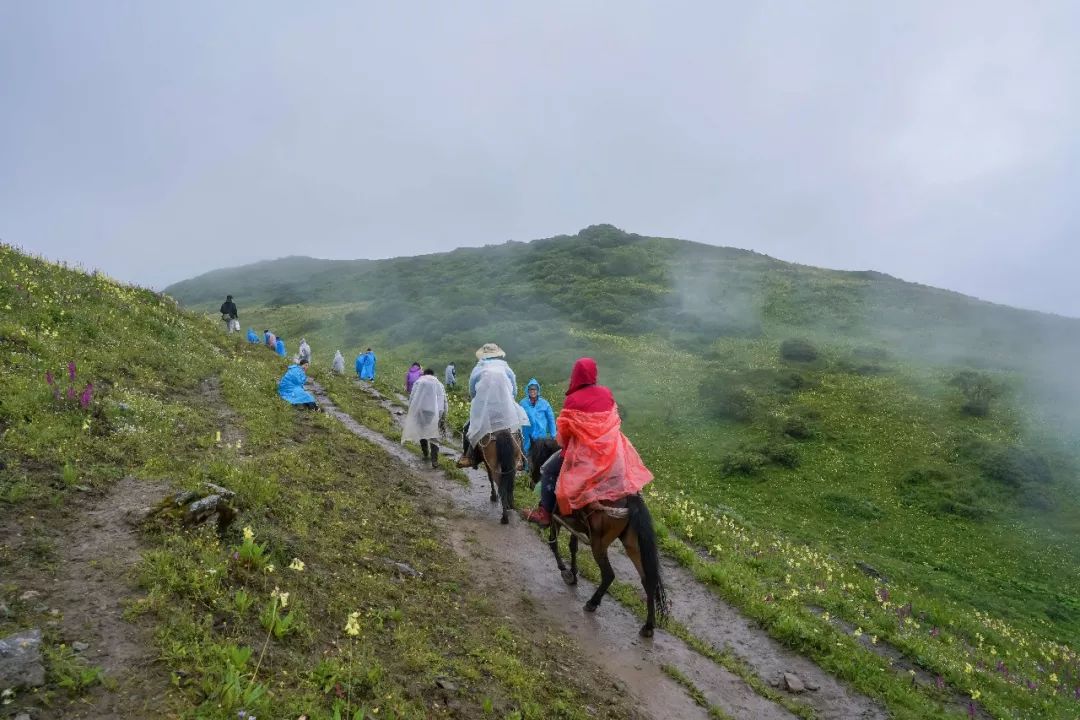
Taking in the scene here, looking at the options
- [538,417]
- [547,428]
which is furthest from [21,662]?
[547,428]

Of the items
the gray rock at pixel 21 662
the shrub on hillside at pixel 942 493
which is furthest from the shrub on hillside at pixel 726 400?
the gray rock at pixel 21 662

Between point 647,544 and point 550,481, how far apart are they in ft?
6.79

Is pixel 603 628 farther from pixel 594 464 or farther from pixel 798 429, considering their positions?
pixel 798 429

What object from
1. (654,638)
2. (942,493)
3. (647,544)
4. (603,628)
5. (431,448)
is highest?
(647,544)

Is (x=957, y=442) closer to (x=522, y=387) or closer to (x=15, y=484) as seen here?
(x=522, y=387)

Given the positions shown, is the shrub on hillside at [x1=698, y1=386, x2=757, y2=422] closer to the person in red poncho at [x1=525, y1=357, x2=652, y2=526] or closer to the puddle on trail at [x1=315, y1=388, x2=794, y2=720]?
the puddle on trail at [x1=315, y1=388, x2=794, y2=720]

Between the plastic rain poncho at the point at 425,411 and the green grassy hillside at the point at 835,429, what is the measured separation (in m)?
6.03

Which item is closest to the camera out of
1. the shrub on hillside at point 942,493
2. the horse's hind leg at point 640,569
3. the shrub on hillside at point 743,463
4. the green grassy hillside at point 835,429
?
the horse's hind leg at point 640,569

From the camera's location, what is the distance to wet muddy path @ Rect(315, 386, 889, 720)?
732 centimetres

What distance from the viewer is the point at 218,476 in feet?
26.4

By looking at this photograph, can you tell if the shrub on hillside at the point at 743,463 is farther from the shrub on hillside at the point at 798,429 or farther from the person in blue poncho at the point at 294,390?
Result: the person in blue poncho at the point at 294,390

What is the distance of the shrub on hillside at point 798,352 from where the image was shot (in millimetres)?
39625

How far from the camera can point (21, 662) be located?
4074mm

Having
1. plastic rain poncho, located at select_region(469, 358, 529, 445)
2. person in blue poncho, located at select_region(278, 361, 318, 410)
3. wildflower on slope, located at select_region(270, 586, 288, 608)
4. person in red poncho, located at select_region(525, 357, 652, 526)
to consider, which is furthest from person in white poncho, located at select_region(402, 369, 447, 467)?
wildflower on slope, located at select_region(270, 586, 288, 608)
